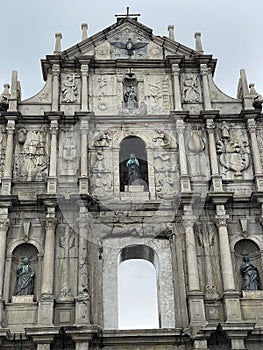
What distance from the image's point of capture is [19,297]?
12.4 meters

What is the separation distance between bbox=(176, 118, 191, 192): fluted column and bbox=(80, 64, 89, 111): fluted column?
2.34 meters

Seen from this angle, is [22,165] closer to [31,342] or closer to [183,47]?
[31,342]

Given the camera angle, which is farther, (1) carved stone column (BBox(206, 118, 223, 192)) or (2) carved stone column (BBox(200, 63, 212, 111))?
(2) carved stone column (BBox(200, 63, 212, 111))

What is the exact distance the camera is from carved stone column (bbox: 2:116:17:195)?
1361cm

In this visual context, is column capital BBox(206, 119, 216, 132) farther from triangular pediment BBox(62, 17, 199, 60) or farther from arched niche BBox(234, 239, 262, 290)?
arched niche BBox(234, 239, 262, 290)

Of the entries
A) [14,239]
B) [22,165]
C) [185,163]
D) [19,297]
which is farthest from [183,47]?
[19,297]

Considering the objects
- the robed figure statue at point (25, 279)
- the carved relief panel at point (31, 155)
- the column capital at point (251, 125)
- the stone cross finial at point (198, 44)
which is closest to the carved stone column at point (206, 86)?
the stone cross finial at point (198, 44)

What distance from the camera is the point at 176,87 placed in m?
15.5

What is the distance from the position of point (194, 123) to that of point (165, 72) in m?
1.87

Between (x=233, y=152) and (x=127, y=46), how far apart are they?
4.41m

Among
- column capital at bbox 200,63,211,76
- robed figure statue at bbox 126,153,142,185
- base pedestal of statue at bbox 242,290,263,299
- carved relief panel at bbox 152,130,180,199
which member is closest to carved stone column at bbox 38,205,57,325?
robed figure statue at bbox 126,153,142,185

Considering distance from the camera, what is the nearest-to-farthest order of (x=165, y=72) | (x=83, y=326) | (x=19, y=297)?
(x=83, y=326)
(x=19, y=297)
(x=165, y=72)

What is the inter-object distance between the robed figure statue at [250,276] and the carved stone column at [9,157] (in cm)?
545

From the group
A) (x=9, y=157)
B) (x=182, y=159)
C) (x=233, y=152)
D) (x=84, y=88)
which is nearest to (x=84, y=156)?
(x=9, y=157)
